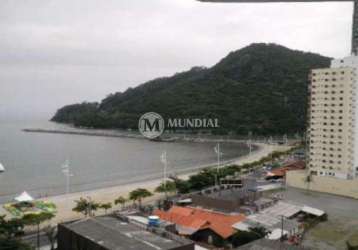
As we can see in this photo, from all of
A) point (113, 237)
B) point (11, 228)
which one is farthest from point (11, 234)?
point (113, 237)

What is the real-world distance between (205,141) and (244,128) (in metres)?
5.78

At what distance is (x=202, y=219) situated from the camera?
1165cm

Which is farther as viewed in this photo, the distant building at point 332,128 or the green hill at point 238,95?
the green hill at point 238,95

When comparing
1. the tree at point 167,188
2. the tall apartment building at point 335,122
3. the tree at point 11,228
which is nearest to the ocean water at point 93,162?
the tree at point 167,188

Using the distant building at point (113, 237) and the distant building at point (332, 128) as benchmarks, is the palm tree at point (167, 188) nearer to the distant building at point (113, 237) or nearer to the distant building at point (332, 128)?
the distant building at point (332, 128)

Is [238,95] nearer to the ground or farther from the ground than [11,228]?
farther from the ground

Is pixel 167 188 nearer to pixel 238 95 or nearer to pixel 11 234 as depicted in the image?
pixel 11 234

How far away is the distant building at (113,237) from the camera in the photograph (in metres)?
7.70

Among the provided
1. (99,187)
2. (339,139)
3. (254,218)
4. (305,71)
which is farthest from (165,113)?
(254,218)

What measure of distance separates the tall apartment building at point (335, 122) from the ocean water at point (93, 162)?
461 inches

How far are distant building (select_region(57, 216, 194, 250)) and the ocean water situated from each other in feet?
40.7

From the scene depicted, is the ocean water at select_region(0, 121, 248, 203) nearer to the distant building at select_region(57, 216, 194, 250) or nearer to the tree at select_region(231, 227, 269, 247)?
the distant building at select_region(57, 216, 194, 250)

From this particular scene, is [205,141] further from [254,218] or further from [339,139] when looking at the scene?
[254,218]

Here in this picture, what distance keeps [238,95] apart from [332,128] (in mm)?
40955
